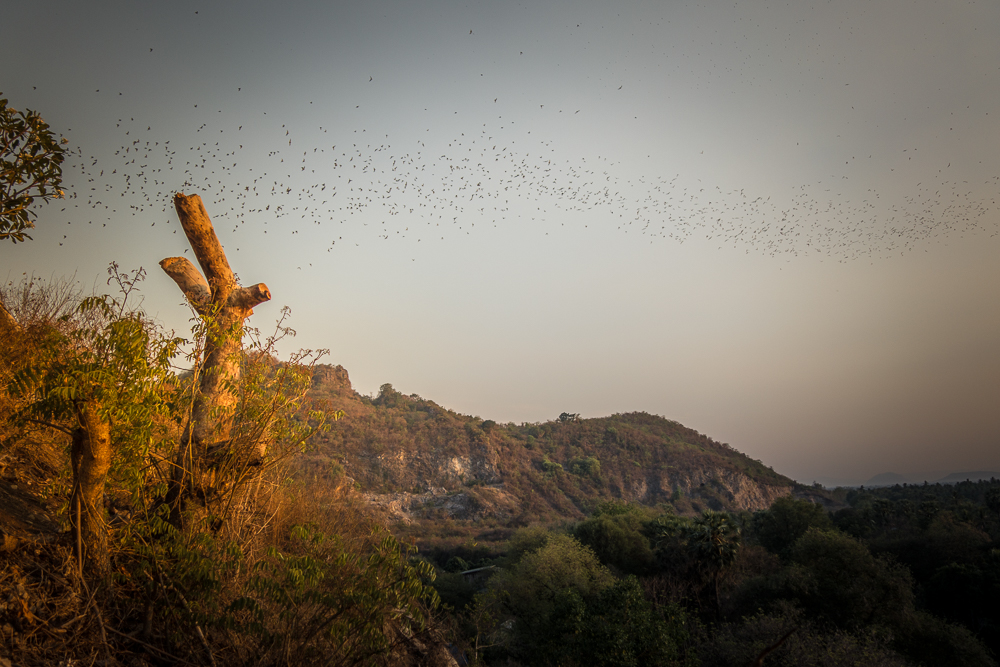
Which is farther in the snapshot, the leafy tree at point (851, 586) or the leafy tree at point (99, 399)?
the leafy tree at point (851, 586)

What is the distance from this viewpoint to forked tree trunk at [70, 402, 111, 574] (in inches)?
183

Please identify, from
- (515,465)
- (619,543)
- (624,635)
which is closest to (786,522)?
(619,543)

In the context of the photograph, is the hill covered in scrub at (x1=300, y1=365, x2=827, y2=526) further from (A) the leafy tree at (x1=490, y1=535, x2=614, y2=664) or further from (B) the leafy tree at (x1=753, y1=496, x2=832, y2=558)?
(A) the leafy tree at (x1=490, y1=535, x2=614, y2=664)

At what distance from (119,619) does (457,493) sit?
2816 inches

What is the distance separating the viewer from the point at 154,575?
17.0ft

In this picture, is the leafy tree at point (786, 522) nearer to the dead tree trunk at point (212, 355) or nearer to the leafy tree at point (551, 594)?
the leafy tree at point (551, 594)

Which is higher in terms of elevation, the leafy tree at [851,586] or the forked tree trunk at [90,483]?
the forked tree trunk at [90,483]

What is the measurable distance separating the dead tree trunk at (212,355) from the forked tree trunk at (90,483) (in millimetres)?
695

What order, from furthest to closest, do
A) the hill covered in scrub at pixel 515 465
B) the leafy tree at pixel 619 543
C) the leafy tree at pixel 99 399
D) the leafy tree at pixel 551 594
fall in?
the hill covered in scrub at pixel 515 465, the leafy tree at pixel 619 543, the leafy tree at pixel 551 594, the leafy tree at pixel 99 399

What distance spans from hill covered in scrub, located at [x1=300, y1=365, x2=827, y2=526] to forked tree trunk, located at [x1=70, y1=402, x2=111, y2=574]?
186 feet

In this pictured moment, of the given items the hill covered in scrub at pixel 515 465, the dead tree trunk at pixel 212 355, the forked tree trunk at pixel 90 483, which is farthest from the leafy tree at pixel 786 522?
the forked tree trunk at pixel 90 483

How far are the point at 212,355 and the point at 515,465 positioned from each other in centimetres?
8407

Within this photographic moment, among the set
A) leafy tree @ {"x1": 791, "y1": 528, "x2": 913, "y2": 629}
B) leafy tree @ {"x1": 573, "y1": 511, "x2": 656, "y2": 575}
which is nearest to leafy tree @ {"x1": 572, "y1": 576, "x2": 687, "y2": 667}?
leafy tree @ {"x1": 791, "y1": 528, "x2": 913, "y2": 629}

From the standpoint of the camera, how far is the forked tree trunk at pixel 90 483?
183 inches
